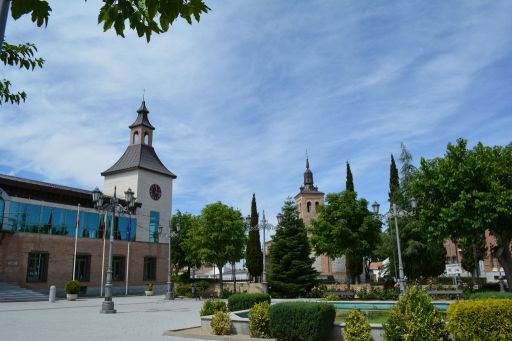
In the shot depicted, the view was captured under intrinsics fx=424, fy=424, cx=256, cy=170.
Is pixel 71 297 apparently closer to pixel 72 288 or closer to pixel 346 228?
pixel 72 288

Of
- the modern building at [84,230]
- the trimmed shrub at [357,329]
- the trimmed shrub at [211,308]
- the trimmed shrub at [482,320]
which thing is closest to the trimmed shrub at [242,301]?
the trimmed shrub at [211,308]

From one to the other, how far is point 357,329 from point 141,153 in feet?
140

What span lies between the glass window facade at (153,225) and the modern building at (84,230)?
105 millimetres

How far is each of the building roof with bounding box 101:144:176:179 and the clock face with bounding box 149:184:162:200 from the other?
72.0 inches

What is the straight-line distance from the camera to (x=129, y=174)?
156ft

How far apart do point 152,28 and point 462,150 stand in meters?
24.4

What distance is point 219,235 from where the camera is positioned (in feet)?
133

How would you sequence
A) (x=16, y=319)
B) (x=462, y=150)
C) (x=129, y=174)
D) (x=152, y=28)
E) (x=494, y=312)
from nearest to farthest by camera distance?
(x=152, y=28), (x=494, y=312), (x=16, y=319), (x=462, y=150), (x=129, y=174)

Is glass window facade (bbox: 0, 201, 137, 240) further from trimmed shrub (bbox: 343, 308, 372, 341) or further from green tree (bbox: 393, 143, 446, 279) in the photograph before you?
trimmed shrub (bbox: 343, 308, 372, 341)

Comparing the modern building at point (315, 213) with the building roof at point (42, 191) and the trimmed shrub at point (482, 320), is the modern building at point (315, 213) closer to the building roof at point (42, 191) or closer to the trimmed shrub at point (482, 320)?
the building roof at point (42, 191)

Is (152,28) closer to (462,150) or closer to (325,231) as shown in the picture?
(462,150)

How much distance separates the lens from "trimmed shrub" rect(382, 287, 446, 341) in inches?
369

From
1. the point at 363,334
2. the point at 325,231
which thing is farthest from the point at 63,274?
the point at 363,334

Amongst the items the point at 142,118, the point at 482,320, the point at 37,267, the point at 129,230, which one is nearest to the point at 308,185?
the point at 142,118
